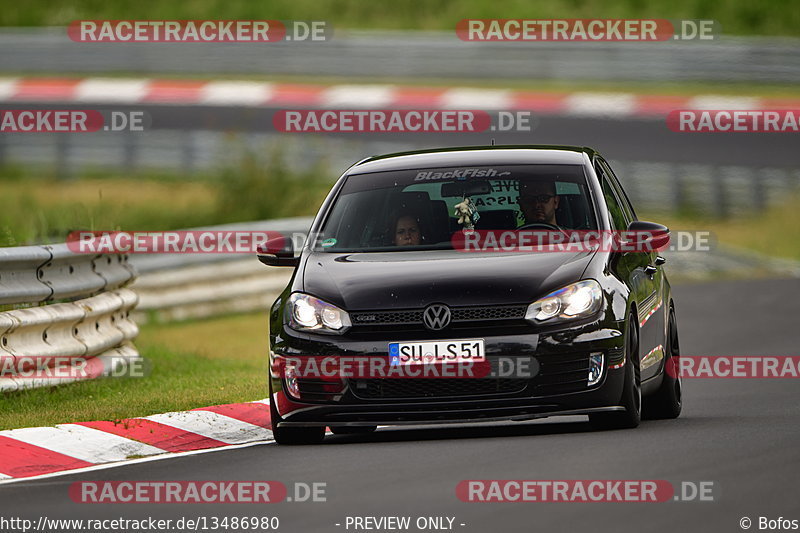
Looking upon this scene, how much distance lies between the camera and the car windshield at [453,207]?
10.6m

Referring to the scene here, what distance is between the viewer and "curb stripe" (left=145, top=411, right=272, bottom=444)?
10672mm

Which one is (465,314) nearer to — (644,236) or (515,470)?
(515,470)

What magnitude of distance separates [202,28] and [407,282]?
95.1 ft

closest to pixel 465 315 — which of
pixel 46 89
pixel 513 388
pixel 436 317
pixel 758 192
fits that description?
pixel 436 317

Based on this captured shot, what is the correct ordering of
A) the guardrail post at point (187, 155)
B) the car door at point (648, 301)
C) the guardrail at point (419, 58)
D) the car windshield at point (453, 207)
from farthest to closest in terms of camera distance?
the guardrail at point (419, 58), the guardrail post at point (187, 155), the car windshield at point (453, 207), the car door at point (648, 301)

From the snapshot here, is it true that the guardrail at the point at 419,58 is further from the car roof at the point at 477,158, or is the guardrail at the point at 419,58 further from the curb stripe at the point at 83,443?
the curb stripe at the point at 83,443

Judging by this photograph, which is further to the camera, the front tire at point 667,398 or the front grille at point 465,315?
the front tire at point 667,398

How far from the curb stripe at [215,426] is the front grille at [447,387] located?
1.37 metres

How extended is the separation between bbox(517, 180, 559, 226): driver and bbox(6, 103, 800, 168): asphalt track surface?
15.5 meters

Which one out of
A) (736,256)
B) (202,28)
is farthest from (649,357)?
(202,28)

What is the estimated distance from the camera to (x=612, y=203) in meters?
11.1

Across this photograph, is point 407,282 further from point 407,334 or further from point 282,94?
point 282,94

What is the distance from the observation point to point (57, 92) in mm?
33469

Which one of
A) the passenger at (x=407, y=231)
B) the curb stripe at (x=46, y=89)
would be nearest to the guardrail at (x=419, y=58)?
the curb stripe at (x=46, y=89)
